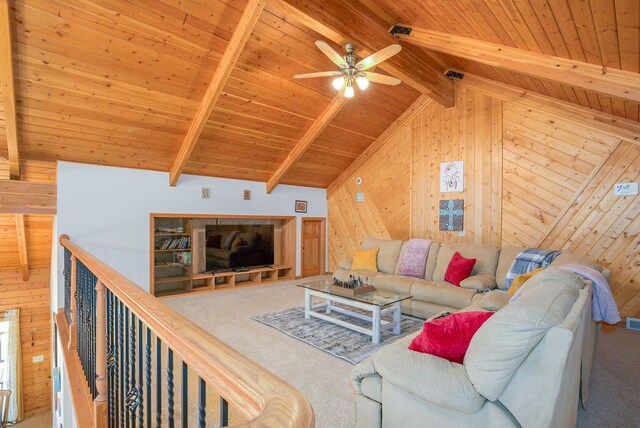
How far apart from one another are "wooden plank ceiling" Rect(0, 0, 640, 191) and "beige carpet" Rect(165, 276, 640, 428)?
2502mm

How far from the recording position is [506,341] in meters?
1.48

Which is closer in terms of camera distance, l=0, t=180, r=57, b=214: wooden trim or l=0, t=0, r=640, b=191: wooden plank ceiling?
l=0, t=0, r=640, b=191: wooden plank ceiling

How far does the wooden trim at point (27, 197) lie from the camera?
4.18 m

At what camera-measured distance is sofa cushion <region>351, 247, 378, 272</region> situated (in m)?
5.45

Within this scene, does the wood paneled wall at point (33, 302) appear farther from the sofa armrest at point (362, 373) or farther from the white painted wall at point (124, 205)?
the sofa armrest at point (362, 373)

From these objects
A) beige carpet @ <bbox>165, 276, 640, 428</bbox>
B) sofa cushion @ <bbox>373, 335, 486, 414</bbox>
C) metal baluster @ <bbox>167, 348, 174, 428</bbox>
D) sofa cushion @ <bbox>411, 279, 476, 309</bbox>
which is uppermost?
metal baluster @ <bbox>167, 348, 174, 428</bbox>

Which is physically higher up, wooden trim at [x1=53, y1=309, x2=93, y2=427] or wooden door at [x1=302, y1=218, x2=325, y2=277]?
wooden door at [x1=302, y1=218, x2=325, y2=277]

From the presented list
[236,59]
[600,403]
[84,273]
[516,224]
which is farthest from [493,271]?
[84,273]

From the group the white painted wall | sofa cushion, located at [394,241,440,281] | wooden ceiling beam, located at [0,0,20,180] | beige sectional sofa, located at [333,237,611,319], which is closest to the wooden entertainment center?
the white painted wall

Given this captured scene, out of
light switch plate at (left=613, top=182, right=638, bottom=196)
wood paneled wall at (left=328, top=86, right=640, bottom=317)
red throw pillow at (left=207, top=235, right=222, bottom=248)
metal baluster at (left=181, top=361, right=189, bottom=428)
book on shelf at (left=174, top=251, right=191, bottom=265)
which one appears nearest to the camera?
metal baluster at (left=181, top=361, right=189, bottom=428)

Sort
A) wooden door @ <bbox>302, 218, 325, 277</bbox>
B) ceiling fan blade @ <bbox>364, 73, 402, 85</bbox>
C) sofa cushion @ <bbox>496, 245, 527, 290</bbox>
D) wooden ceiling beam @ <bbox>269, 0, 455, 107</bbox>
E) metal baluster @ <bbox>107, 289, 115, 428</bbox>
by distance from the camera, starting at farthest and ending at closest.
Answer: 1. wooden door @ <bbox>302, 218, 325, 277</bbox>
2. sofa cushion @ <bbox>496, 245, 527, 290</bbox>
3. ceiling fan blade @ <bbox>364, 73, 402, 85</bbox>
4. wooden ceiling beam @ <bbox>269, 0, 455, 107</bbox>
5. metal baluster @ <bbox>107, 289, 115, 428</bbox>

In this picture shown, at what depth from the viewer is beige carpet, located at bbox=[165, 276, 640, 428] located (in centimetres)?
234

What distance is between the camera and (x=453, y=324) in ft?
6.14

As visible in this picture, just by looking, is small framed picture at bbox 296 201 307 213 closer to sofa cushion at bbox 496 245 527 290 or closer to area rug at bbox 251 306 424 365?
area rug at bbox 251 306 424 365
